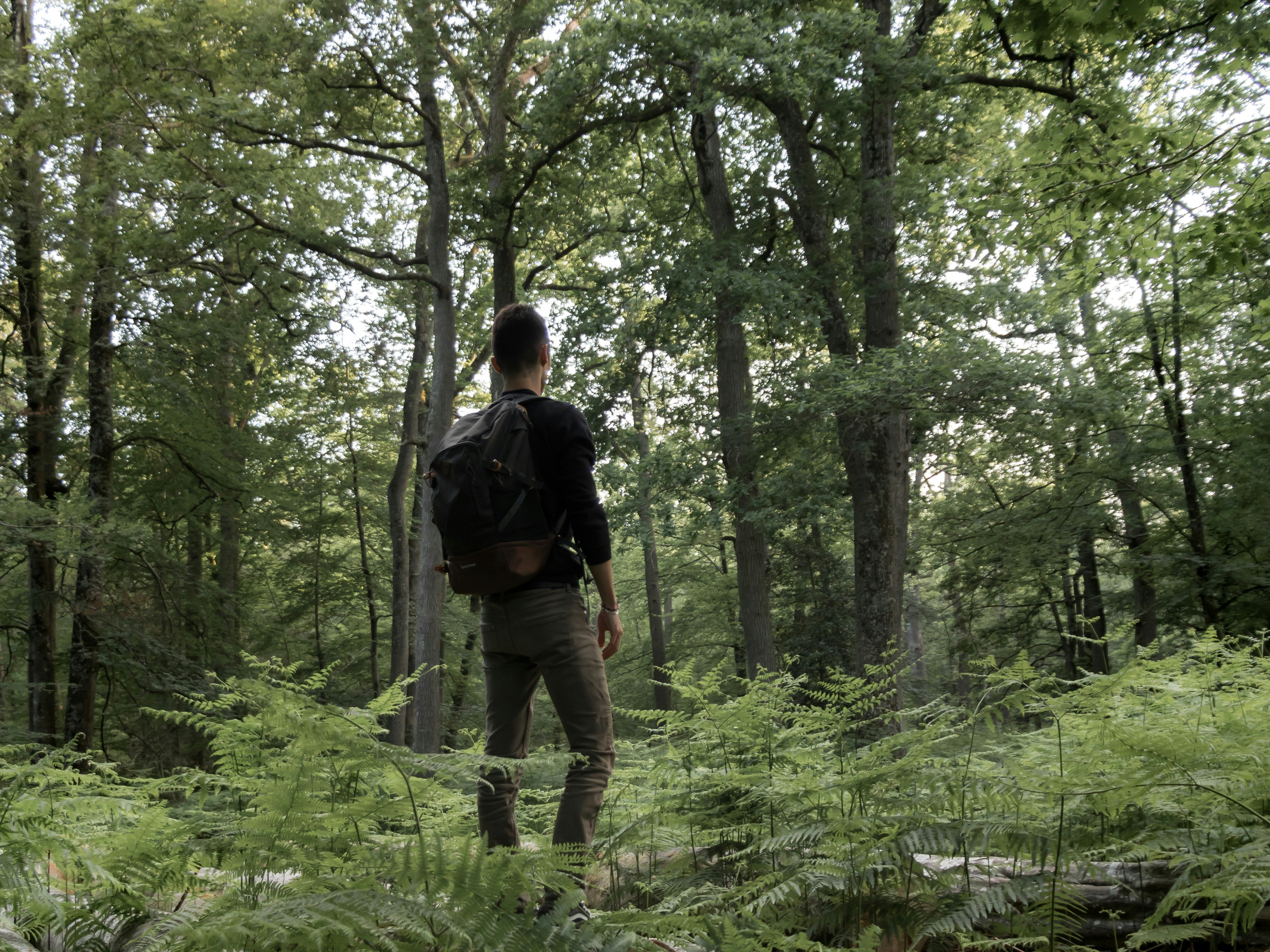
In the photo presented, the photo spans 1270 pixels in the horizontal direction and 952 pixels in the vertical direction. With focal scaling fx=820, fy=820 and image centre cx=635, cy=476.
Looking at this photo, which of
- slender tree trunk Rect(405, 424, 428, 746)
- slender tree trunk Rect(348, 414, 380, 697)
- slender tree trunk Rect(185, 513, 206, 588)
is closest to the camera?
slender tree trunk Rect(185, 513, 206, 588)

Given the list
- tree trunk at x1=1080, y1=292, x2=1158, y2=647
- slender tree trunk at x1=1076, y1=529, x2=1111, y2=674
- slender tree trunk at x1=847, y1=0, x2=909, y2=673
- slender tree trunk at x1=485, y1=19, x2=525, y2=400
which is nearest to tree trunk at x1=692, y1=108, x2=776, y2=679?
slender tree trunk at x1=847, y1=0, x2=909, y2=673

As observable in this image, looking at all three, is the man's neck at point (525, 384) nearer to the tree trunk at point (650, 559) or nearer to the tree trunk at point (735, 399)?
the tree trunk at point (650, 559)

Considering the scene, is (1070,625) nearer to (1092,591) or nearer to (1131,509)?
(1092,591)

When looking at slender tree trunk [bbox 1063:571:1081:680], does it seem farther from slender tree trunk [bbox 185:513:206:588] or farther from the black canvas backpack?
slender tree trunk [bbox 185:513:206:588]

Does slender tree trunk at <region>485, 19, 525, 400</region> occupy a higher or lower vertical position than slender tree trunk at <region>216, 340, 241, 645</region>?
higher

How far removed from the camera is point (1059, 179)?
6.40 metres

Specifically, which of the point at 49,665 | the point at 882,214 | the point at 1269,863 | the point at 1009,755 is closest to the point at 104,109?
the point at 49,665

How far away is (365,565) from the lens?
21.0 metres

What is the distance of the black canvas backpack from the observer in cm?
301

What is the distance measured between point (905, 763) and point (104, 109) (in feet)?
39.8

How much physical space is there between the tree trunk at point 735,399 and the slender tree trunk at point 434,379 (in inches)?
163

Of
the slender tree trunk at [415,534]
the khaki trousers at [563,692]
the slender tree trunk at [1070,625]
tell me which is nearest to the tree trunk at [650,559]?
the slender tree trunk at [415,534]

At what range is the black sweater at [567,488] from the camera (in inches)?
124

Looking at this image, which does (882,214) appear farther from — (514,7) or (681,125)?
(514,7)
